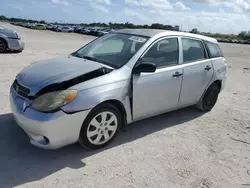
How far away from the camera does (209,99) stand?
5266 millimetres

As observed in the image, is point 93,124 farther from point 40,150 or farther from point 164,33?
point 164,33

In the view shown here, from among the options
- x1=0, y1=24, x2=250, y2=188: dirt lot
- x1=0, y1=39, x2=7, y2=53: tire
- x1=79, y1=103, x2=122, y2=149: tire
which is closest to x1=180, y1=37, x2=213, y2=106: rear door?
x1=0, y1=24, x2=250, y2=188: dirt lot

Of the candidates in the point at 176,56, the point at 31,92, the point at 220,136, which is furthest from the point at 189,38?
the point at 31,92

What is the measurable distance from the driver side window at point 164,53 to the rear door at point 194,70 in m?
0.21

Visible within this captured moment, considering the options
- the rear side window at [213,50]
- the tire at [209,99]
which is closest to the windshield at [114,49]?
the rear side window at [213,50]

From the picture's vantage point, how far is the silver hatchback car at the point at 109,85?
3.06 meters

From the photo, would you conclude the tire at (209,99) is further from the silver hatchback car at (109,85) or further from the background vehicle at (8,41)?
the background vehicle at (8,41)

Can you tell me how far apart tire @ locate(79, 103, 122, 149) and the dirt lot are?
0.15m

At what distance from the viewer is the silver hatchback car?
3.06 meters

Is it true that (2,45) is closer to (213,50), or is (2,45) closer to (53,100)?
(213,50)

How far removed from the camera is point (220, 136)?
4312 millimetres

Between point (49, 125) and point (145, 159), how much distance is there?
1.37 m

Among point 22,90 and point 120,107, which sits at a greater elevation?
point 22,90

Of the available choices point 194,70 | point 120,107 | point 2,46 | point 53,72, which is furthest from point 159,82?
point 2,46
